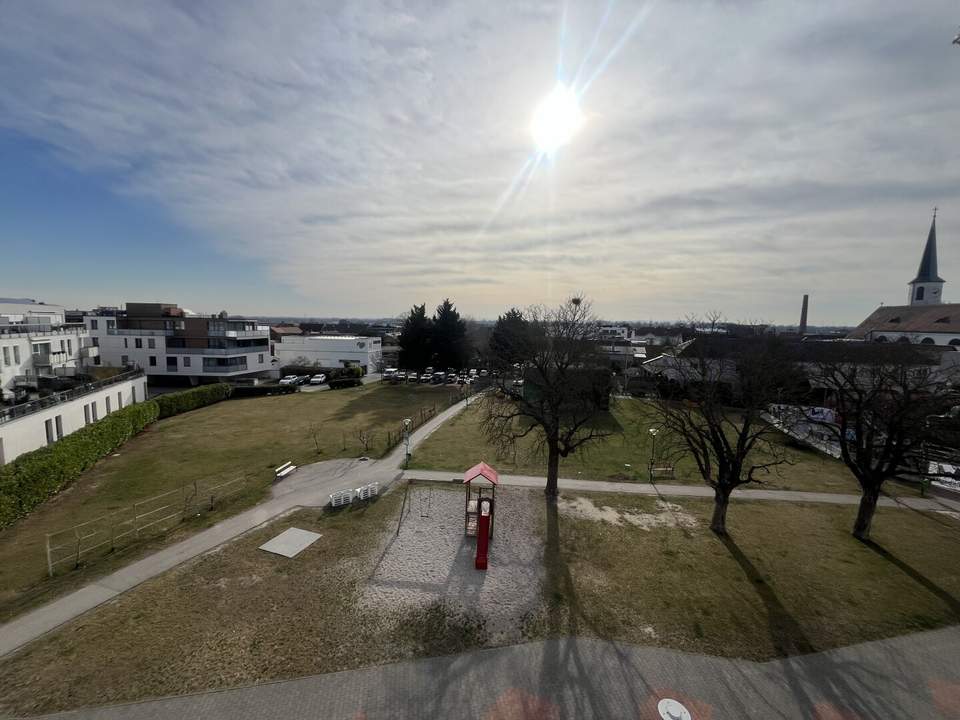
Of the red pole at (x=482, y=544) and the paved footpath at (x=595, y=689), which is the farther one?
the red pole at (x=482, y=544)

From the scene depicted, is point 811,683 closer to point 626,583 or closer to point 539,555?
point 626,583

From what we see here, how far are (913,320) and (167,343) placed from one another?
9515 centimetres

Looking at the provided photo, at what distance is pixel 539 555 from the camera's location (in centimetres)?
1388

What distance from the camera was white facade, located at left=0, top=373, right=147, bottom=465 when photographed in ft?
64.5

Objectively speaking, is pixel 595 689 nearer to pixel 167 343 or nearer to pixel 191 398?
pixel 191 398

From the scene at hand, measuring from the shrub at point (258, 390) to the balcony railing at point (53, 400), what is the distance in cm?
1055

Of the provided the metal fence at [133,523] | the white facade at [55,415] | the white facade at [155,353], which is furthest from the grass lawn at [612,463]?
the white facade at [155,353]

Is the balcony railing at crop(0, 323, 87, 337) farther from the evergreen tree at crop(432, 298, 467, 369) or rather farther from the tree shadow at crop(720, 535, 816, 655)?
the tree shadow at crop(720, 535, 816, 655)

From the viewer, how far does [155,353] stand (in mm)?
48719

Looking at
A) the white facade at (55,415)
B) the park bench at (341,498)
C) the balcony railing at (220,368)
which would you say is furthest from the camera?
the balcony railing at (220,368)

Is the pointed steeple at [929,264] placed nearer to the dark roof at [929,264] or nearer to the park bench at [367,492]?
the dark roof at [929,264]

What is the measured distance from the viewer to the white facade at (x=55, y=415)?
19672 millimetres

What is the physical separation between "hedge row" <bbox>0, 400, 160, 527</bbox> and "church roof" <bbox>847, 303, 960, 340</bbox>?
274 ft

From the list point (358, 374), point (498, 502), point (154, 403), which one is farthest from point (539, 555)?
point (358, 374)
